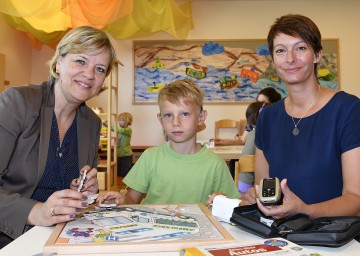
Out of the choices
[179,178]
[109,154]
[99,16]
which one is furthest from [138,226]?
[109,154]

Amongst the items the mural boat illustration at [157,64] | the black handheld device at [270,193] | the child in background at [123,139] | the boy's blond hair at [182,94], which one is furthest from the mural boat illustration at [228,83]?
the black handheld device at [270,193]

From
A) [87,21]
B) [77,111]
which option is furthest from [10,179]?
[87,21]

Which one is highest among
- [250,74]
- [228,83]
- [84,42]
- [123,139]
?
[250,74]

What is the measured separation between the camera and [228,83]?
616 cm

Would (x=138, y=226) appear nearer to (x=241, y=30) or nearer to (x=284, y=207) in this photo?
(x=284, y=207)

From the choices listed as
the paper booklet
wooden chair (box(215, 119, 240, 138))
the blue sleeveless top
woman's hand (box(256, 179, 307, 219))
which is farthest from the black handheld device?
wooden chair (box(215, 119, 240, 138))

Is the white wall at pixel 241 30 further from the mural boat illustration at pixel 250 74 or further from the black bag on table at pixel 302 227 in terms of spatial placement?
the black bag on table at pixel 302 227

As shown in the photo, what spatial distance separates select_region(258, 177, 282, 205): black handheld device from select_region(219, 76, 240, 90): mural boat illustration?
527 cm

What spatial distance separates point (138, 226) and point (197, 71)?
540 cm

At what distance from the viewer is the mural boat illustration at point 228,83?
615cm

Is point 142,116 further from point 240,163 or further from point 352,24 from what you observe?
point 240,163

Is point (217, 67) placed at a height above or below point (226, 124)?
above

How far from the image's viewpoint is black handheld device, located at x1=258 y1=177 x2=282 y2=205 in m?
0.95

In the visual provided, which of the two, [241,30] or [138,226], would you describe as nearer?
[138,226]
